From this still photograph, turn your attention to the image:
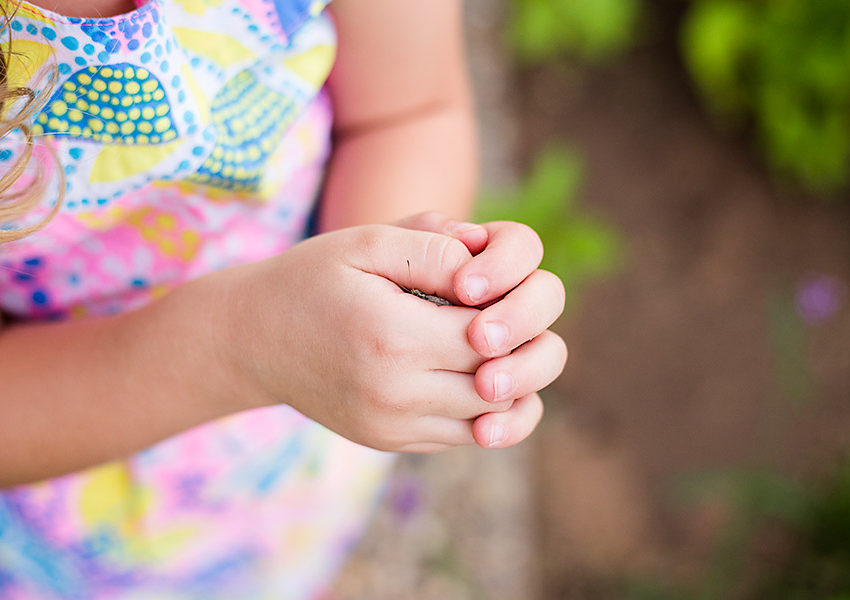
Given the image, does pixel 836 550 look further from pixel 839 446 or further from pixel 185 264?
pixel 185 264

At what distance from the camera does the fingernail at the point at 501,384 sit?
54 cm

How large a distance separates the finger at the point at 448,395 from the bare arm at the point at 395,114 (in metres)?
0.32

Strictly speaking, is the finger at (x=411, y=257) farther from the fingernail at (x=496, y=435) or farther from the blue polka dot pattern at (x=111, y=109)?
the blue polka dot pattern at (x=111, y=109)

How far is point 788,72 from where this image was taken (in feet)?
5.98

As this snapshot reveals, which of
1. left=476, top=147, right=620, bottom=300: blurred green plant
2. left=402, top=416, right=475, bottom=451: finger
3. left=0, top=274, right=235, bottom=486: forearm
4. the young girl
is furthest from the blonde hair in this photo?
left=476, top=147, right=620, bottom=300: blurred green plant

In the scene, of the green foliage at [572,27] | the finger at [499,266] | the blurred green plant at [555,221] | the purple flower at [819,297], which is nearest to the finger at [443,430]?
the finger at [499,266]

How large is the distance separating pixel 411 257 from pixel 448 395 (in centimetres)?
11

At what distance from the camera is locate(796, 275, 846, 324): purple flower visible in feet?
6.01

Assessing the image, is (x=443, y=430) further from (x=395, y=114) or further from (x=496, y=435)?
(x=395, y=114)

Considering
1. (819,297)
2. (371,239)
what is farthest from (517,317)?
(819,297)

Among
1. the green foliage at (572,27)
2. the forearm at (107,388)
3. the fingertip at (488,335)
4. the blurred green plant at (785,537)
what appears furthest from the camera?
the green foliage at (572,27)

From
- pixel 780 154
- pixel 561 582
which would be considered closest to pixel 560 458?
pixel 561 582

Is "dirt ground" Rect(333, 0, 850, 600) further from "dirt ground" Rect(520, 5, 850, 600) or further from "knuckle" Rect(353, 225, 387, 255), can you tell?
A: "knuckle" Rect(353, 225, 387, 255)

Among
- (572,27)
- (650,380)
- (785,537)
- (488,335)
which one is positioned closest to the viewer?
(488,335)
